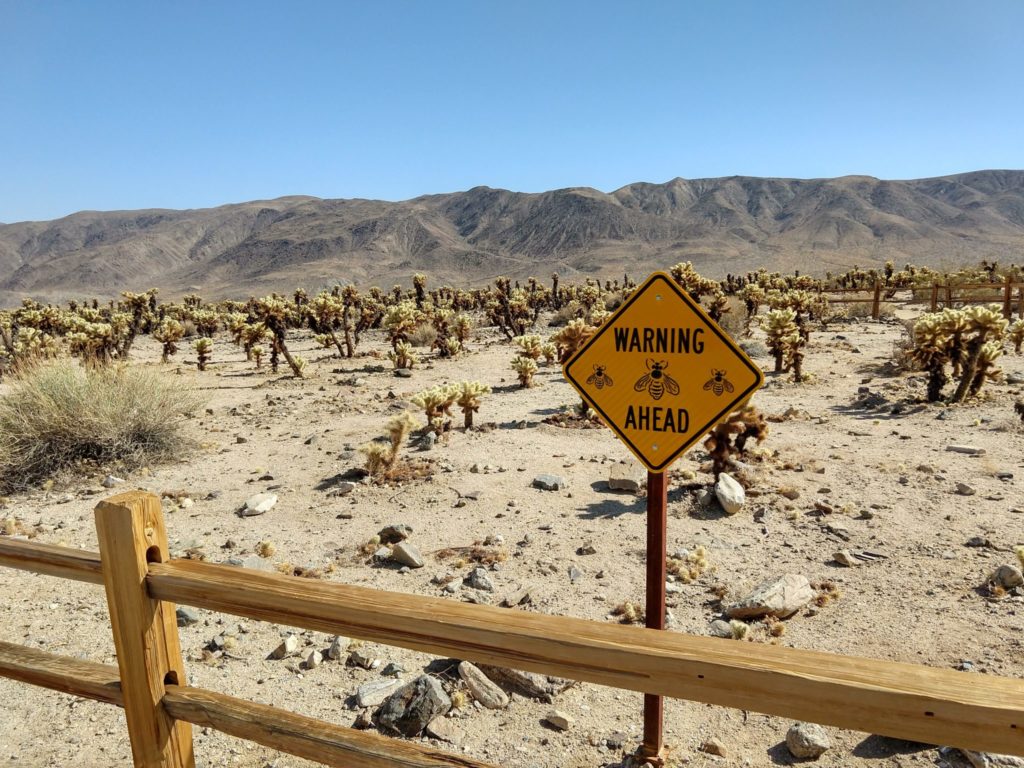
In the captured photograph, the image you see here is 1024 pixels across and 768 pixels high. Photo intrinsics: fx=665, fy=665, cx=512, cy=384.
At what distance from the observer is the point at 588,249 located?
4026 inches

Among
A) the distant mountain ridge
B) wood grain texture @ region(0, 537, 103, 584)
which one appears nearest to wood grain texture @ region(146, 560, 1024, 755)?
wood grain texture @ region(0, 537, 103, 584)

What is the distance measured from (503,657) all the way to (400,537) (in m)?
4.65

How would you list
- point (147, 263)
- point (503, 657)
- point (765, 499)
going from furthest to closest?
point (147, 263) < point (765, 499) < point (503, 657)

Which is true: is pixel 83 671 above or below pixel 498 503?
above

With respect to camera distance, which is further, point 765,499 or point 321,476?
point 321,476

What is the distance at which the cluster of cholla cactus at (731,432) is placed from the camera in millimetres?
6965

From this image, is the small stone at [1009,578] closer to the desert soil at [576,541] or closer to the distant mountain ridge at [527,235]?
the desert soil at [576,541]

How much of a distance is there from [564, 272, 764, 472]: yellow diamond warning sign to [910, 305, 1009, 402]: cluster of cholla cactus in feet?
30.2

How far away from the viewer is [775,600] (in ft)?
15.4

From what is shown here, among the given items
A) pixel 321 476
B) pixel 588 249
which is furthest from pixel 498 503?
pixel 588 249

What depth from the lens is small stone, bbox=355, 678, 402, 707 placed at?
3.88m

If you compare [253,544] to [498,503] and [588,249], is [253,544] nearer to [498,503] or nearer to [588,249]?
[498,503]

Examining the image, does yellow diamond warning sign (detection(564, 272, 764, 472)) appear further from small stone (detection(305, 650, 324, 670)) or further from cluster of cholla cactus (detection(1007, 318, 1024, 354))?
cluster of cholla cactus (detection(1007, 318, 1024, 354))

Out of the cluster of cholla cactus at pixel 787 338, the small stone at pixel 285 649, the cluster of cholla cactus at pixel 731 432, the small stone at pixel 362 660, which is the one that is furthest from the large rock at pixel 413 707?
the cluster of cholla cactus at pixel 787 338
